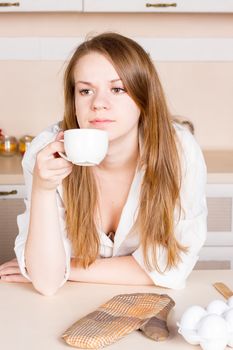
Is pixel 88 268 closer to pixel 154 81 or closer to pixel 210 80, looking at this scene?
pixel 154 81

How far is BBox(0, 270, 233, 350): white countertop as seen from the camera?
1.09 meters

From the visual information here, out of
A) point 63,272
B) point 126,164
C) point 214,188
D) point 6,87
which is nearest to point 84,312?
point 63,272

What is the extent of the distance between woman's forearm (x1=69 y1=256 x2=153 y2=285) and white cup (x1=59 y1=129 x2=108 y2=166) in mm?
338

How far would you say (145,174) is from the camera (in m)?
1.58

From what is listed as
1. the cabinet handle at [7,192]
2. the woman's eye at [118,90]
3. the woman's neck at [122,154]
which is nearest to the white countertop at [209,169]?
the cabinet handle at [7,192]

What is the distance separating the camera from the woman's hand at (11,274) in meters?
1.43

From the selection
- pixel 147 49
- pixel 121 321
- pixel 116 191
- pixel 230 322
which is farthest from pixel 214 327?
pixel 147 49

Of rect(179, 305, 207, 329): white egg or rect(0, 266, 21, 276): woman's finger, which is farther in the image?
rect(0, 266, 21, 276): woman's finger

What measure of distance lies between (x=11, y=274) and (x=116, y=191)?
0.38 m

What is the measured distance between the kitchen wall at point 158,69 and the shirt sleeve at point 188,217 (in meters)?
1.54

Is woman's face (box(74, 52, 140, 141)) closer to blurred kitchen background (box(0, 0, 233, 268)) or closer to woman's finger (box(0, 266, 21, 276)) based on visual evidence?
woman's finger (box(0, 266, 21, 276))

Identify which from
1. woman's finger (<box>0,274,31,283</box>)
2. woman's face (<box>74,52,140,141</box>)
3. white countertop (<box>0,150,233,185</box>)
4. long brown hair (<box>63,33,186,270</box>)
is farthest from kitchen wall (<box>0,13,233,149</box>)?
woman's finger (<box>0,274,31,283</box>)

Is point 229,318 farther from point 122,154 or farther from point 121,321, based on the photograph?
point 122,154
